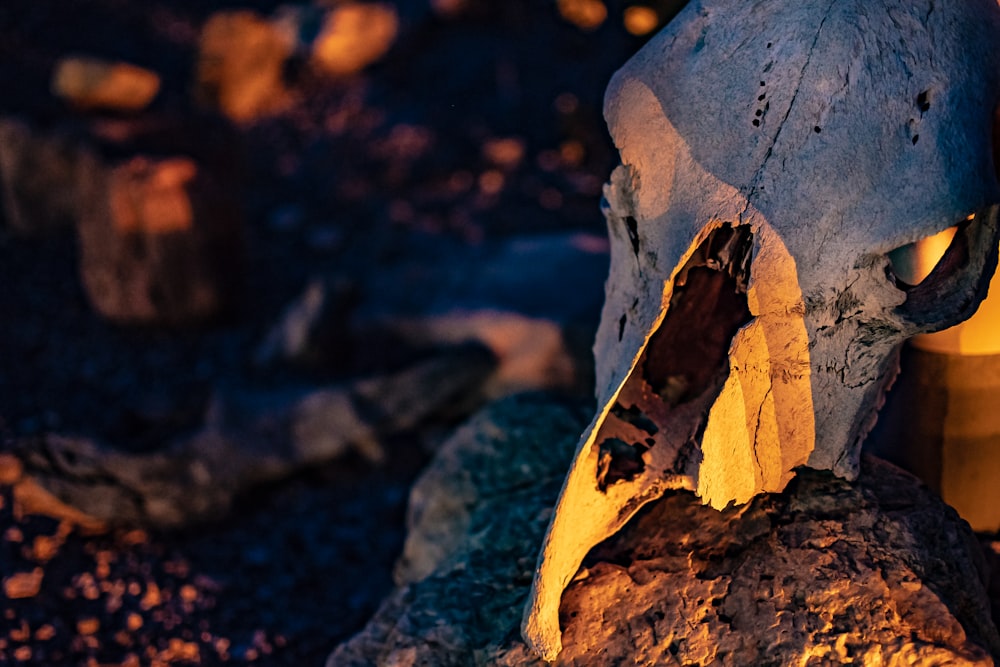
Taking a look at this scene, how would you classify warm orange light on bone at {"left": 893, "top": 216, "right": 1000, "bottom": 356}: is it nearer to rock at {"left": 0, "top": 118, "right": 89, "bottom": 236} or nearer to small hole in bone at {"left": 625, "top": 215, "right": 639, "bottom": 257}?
small hole in bone at {"left": 625, "top": 215, "right": 639, "bottom": 257}

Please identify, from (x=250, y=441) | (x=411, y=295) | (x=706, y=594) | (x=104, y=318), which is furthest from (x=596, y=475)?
(x=104, y=318)

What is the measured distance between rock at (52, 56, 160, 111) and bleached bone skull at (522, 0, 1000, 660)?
3286mm

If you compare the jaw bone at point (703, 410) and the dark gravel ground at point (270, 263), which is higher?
the jaw bone at point (703, 410)

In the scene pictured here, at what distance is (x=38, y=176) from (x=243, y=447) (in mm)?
2043

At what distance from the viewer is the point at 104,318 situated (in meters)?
4.20

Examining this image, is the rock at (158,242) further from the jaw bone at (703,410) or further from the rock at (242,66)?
the jaw bone at (703,410)

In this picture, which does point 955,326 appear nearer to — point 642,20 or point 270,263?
point 642,20

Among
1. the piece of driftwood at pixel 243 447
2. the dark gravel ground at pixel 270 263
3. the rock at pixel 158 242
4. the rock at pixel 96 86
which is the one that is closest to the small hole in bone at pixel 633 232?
the dark gravel ground at pixel 270 263

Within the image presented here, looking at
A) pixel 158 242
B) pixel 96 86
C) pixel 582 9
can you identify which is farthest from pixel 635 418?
pixel 96 86

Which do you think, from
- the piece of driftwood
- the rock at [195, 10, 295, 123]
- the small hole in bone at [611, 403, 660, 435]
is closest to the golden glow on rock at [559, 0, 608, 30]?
the piece of driftwood

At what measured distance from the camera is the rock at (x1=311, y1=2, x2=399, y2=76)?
624cm

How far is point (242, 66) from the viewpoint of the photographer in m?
6.13

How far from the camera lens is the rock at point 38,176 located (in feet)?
13.6

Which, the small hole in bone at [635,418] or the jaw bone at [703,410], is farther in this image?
the small hole in bone at [635,418]
